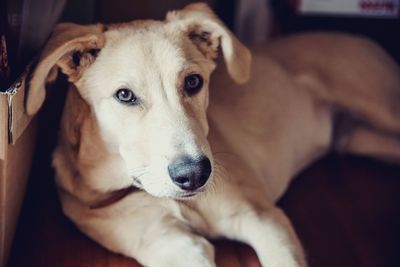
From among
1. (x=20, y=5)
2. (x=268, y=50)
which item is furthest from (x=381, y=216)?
(x=20, y=5)

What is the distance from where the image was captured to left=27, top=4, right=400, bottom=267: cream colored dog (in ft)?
4.87

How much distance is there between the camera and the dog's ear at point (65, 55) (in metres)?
1.47

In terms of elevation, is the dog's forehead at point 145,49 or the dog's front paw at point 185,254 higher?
the dog's forehead at point 145,49

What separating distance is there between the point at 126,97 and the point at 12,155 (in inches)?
12.1

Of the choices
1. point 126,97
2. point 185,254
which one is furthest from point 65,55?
point 185,254

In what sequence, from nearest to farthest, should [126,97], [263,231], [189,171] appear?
[189,171]
[126,97]
[263,231]

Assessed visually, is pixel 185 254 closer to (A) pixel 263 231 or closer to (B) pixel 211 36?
(A) pixel 263 231

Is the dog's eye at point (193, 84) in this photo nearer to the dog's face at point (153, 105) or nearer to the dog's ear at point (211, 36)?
the dog's face at point (153, 105)

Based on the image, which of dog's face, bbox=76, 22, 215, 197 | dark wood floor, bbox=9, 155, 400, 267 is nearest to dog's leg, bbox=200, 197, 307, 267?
dark wood floor, bbox=9, 155, 400, 267

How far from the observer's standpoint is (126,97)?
4.96 feet

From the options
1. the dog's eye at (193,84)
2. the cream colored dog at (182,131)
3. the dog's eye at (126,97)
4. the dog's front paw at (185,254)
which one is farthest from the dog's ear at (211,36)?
the dog's front paw at (185,254)

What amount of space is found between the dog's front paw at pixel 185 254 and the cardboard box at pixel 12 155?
381 millimetres

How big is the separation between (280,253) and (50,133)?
A: 0.92 meters

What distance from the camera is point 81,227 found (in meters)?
1.78
